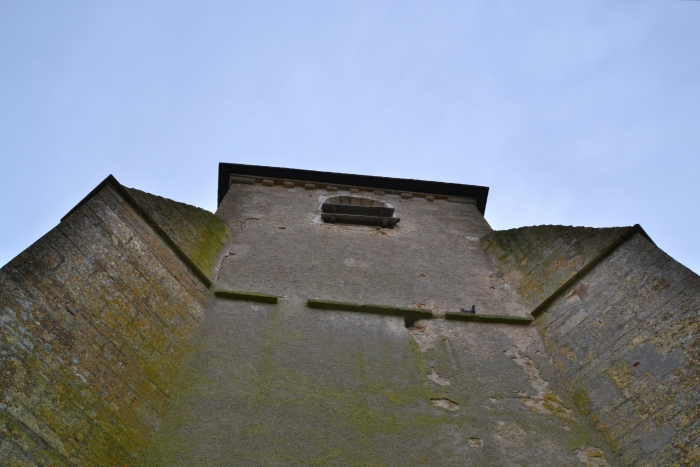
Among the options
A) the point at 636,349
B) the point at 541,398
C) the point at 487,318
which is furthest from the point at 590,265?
the point at 541,398

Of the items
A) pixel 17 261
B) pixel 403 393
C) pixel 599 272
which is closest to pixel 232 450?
pixel 403 393

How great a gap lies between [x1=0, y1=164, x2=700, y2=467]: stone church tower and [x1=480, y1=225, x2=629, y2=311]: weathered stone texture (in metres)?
0.03

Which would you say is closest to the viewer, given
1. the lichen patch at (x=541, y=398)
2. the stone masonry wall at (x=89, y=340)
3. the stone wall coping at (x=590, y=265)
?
the stone masonry wall at (x=89, y=340)

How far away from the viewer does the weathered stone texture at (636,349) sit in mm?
4016

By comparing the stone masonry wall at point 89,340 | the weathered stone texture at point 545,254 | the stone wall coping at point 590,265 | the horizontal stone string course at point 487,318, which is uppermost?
the weathered stone texture at point 545,254

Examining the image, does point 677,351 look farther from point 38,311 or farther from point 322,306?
point 38,311

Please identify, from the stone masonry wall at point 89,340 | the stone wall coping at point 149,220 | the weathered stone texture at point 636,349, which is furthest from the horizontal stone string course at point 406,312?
the stone masonry wall at point 89,340

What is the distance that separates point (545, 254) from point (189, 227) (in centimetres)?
405

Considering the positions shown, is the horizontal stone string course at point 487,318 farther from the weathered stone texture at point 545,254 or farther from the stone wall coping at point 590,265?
the weathered stone texture at point 545,254

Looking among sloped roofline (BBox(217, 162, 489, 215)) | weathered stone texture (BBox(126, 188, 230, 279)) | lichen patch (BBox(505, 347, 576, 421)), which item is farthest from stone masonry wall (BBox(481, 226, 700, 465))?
sloped roofline (BBox(217, 162, 489, 215))

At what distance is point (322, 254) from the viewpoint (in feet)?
24.8

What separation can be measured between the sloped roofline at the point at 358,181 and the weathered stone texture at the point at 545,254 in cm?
364

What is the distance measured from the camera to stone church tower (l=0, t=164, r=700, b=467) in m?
3.71

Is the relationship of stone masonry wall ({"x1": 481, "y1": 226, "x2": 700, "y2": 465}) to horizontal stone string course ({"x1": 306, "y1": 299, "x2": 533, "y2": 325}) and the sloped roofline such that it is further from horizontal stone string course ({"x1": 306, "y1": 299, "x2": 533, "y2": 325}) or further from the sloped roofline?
the sloped roofline
